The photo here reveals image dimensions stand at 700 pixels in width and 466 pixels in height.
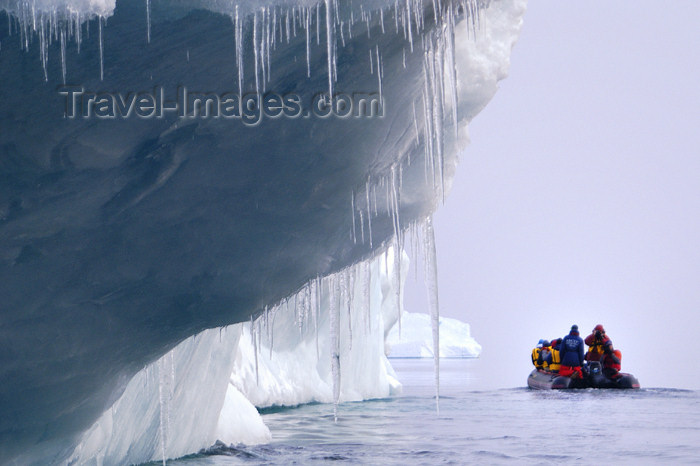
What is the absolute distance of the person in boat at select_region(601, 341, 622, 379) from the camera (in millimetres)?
20656

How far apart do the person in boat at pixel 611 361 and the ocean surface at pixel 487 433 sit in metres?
1.99

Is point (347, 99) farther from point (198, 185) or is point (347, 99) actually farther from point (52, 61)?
point (52, 61)

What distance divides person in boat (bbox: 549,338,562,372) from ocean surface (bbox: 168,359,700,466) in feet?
10.6

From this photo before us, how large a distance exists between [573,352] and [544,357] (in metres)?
2.66

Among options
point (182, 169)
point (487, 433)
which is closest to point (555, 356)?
point (487, 433)

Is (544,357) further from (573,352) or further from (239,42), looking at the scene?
(239,42)

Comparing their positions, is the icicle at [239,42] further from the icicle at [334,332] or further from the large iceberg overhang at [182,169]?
the icicle at [334,332]

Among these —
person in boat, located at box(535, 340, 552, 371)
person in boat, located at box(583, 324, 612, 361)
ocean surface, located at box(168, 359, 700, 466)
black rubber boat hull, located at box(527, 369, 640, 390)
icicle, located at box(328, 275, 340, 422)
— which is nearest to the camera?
icicle, located at box(328, 275, 340, 422)

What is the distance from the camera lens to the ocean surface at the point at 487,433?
849 centimetres

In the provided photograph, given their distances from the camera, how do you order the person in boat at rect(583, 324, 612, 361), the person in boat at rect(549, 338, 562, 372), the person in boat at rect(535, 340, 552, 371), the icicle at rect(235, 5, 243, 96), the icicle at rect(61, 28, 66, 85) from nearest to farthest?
the icicle at rect(61, 28, 66, 85) → the icicle at rect(235, 5, 243, 96) → the person in boat at rect(583, 324, 612, 361) → the person in boat at rect(549, 338, 562, 372) → the person in boat at rect(535, 340, 552, 371)

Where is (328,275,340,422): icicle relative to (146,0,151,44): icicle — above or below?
below

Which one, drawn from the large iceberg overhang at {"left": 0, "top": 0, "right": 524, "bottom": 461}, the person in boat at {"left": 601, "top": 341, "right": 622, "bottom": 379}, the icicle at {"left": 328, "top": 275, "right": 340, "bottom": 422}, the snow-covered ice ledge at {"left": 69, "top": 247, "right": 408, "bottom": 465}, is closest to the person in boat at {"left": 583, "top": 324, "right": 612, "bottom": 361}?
the person in boat at {"left": 601, "top": 341, "right": 622, "bottom": 379}

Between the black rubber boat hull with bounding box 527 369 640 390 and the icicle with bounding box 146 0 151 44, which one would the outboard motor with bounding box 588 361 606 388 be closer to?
the black rubber boat hull with bounding box 527 369 640 390

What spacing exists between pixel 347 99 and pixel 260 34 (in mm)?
848
